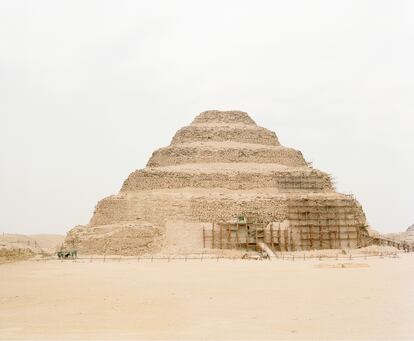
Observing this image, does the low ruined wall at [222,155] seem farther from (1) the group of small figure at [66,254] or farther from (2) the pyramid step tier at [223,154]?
(1) the group of small figure at [66,254]

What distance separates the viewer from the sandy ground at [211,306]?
11.5 meters

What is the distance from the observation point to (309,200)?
46344 millimetres

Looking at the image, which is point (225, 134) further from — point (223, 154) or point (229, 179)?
point (229, 179)

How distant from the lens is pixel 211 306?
15.0 m

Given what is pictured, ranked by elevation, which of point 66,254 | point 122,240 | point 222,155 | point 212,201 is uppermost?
point 222,155

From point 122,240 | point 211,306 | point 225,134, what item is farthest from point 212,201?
point 211,306

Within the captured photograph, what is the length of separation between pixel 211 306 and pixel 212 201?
101 feet

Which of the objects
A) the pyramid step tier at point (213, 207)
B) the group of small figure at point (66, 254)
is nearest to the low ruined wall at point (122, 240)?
the pyramid step tier at point (213, 207)

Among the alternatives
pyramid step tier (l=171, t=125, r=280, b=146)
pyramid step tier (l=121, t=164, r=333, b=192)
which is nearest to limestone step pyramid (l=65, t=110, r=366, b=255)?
pyramid step tier (l=121, t=164, r=333, b=192)

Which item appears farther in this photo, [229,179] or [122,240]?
[229,179]

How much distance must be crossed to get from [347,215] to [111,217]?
63.2 feet

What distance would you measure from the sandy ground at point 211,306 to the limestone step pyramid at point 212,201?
18034mm

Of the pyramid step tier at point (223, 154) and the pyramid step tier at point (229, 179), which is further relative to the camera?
the pyramid step tier at point (223, 154)

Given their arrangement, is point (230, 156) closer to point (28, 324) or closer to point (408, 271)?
point (408, 271)
